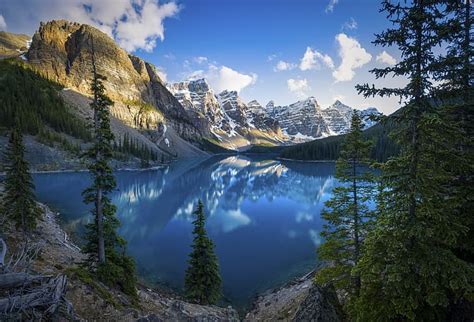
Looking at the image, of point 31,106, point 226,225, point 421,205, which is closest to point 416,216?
point 421,205

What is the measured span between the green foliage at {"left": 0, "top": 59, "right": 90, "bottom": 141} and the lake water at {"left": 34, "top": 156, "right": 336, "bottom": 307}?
149 ft

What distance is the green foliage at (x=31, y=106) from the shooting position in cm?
11094

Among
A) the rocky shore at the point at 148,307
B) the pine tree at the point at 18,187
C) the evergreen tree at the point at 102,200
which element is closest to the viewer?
the rocky shore at the point at 148,307

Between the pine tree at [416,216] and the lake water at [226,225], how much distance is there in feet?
56.2

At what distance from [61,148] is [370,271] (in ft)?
416

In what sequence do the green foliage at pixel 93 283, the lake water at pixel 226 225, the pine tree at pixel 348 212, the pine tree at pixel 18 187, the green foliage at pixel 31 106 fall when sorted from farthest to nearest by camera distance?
the green foliage at pixel 31 106, the lake water at pixel 226 225, the pine tree at pixel 18 187, the pine tree at pixel 348 212, the green foliage at pixel 93 283

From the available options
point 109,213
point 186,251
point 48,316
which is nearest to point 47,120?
point 186,251

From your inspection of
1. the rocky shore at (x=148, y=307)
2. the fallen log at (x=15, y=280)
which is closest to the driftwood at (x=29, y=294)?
the fallen log at (x=15, y=280)

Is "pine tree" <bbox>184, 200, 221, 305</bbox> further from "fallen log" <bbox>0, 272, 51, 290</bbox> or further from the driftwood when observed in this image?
"fallen log" <bbox>0, 272, 51, 290</bbox>

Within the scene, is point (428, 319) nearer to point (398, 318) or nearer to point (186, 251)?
point (398, 318)

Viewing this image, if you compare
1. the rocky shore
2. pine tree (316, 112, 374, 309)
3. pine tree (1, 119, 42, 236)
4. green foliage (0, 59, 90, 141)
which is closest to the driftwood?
the rocky shore

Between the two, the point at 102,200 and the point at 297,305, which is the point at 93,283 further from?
the point at 297,305

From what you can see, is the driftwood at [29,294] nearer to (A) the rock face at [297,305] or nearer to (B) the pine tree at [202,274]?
(A) the rock face at [297,305]

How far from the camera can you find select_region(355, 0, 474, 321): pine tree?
7.77m
